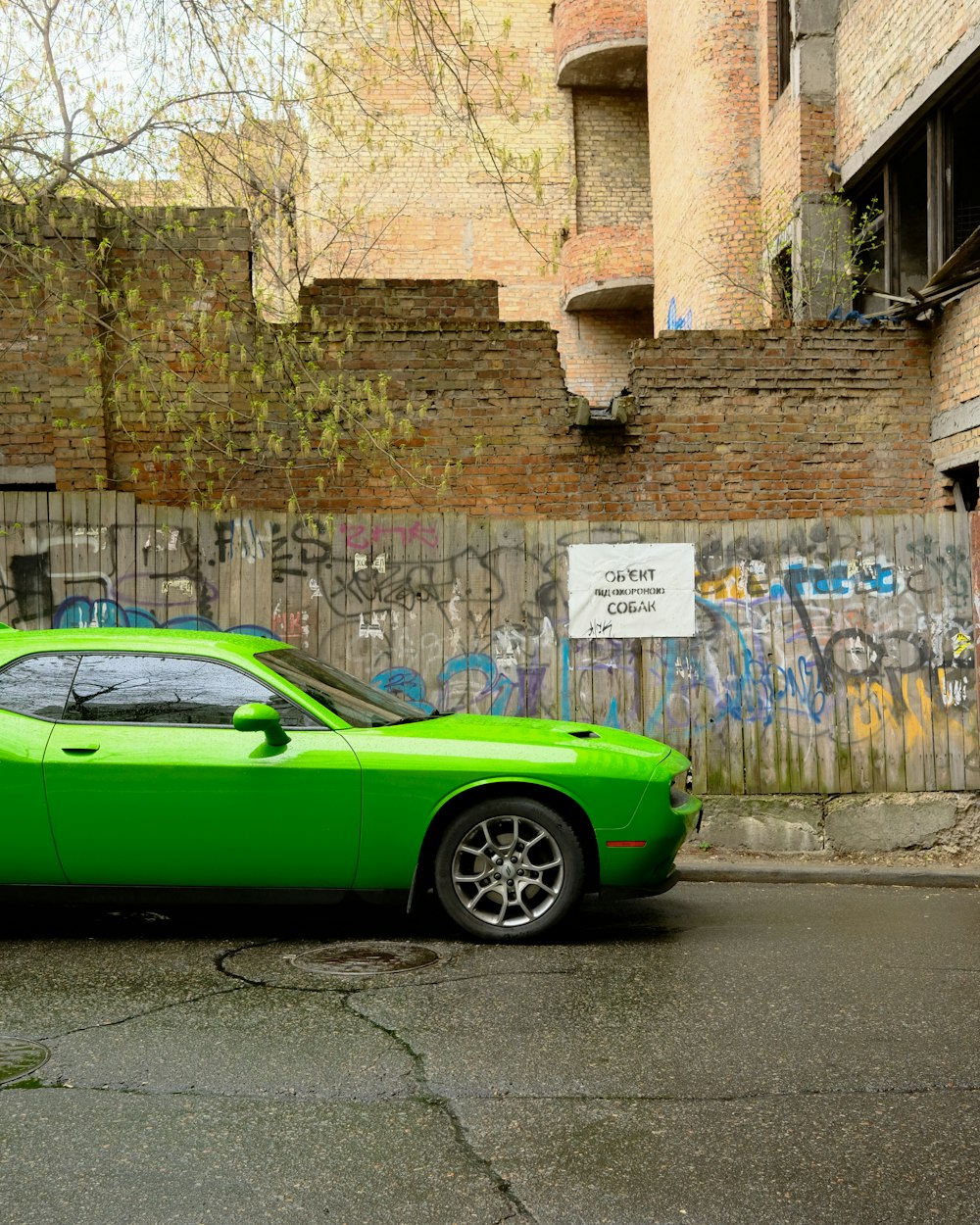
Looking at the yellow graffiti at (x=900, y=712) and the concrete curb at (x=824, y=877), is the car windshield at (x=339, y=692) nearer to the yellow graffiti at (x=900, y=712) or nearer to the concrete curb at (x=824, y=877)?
the concrete curb at (x=824, y=877)

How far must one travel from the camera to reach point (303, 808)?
5957 mm

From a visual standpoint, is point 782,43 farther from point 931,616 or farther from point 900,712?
point 900,712

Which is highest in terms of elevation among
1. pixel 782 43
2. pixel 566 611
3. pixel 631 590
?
pixel 782 43

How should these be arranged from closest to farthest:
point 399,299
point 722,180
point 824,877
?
point 824,877 < point 399,299 < point 722,180

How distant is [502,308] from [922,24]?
13018mm

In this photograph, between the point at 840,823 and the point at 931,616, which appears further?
the point at 931,616

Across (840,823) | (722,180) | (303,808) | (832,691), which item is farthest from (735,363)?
(303,808)

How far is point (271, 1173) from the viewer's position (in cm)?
336

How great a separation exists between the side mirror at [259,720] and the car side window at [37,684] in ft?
3.17

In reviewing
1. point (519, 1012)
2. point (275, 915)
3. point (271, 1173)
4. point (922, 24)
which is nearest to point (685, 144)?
point (922, 24)

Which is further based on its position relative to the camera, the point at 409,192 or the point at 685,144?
the point at 409,192

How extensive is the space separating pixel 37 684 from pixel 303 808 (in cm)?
151

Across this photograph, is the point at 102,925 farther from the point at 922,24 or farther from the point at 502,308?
the point at 502,308

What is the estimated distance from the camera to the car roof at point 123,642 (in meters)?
6.34
